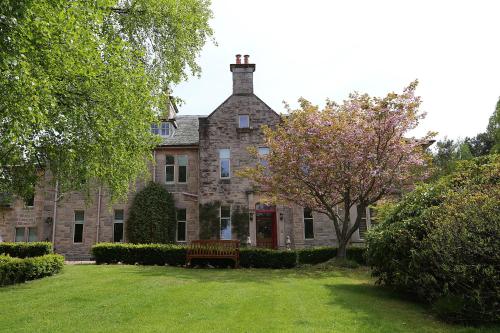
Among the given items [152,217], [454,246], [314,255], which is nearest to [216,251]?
[314,255]

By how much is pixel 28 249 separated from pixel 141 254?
6415 mm

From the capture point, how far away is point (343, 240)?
61.4 feet

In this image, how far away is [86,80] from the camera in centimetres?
997

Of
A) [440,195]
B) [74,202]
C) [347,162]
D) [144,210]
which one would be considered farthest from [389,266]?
[74,202]

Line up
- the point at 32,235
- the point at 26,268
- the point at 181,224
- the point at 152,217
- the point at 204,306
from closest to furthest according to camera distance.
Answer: the point at 204,306 < the point at 26,268 < the point at 152,217 < the point at 181,224 < the point at 32,235

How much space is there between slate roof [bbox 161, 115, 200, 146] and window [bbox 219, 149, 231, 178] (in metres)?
2.12

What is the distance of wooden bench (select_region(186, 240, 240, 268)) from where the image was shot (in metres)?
17.6

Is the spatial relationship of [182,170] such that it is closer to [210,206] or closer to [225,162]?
[225,162]

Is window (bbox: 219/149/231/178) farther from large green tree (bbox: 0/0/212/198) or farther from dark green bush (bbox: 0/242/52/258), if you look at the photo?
dark green bush (bbox: 0/242/52/258)

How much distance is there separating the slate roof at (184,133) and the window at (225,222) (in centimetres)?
477

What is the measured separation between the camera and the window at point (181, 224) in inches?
1017

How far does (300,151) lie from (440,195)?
839 cm

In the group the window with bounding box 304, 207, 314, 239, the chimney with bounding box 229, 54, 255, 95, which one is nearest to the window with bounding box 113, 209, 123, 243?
the chimney with bounding box 229, 54, 255, 95

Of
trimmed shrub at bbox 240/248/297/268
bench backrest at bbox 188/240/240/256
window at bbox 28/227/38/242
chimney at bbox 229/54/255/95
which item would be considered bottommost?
trimmed shrub at bbox 240/248/297/268
